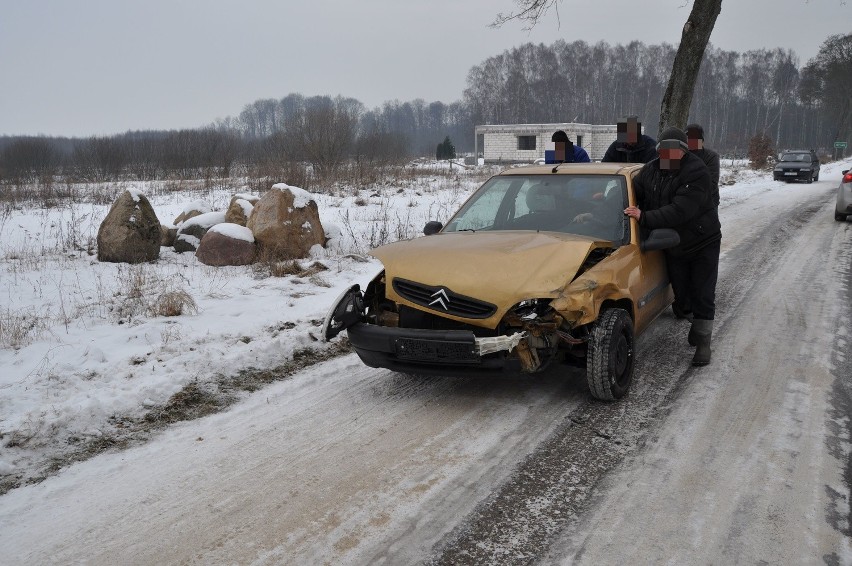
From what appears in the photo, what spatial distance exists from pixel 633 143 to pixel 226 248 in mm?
6161

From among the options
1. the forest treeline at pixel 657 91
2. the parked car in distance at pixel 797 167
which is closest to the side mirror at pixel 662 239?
the parked car in distance at pixel 797 167

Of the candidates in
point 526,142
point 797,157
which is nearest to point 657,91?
point 526,142

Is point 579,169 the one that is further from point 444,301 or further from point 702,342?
point 444,301

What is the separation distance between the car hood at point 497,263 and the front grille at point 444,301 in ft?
0.13

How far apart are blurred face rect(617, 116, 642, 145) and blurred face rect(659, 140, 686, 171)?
2632mm

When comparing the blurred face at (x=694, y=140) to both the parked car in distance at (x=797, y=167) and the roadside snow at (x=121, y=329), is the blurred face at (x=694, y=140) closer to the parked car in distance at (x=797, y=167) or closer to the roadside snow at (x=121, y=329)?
the roadside snow at (x=121, y=329)

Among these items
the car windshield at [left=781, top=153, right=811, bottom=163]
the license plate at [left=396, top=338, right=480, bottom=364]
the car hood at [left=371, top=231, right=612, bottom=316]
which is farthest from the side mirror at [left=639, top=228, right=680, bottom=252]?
the car windshield at [left=781, top=153, right=811, bottom=163]

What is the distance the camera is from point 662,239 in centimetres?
500

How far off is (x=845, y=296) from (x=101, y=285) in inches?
365

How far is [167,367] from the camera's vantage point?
523cm

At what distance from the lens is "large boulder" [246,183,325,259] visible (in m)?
10.1

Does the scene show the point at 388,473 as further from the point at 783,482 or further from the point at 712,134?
the point at 712,134

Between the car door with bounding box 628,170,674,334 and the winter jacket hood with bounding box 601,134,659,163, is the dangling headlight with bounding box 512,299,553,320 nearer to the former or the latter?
A: the car door with bounding box 628,170,674,334

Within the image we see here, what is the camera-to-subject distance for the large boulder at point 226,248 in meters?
9.82
